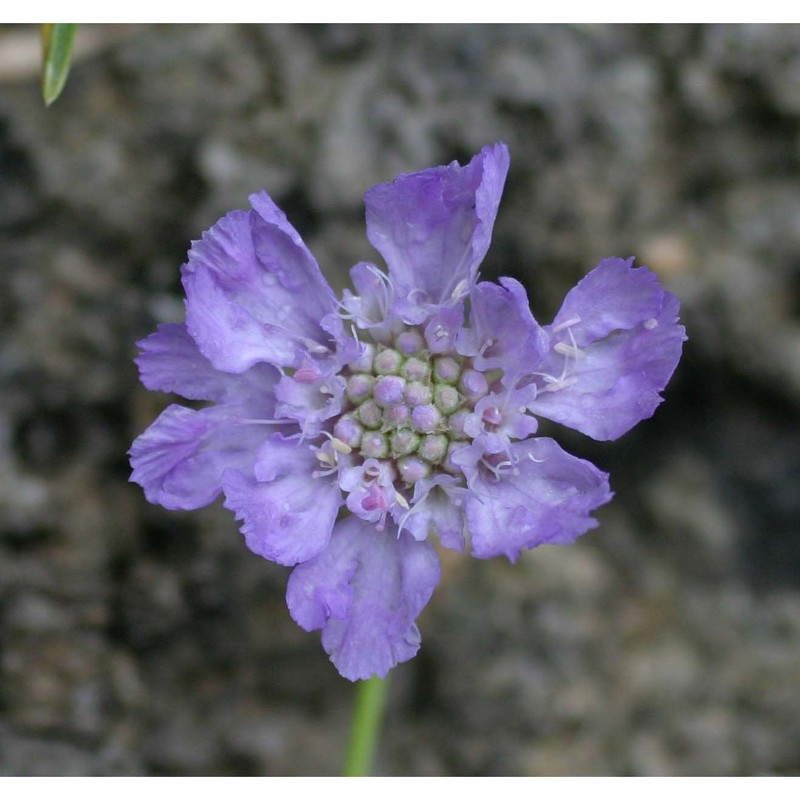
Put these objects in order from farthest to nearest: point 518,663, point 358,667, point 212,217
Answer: point 518,663, point 212,217, point 358,667

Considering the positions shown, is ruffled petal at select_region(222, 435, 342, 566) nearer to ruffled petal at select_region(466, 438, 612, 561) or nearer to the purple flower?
the purple flower

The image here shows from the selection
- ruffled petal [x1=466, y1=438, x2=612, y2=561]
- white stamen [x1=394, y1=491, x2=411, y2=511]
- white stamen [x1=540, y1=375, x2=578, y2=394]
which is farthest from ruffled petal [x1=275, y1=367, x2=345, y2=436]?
white stamen [x1=540, y1=375, x2=578, y2=394]

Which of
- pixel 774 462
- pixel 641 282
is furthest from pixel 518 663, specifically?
pixel 641 282

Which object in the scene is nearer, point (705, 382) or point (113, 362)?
point (113, 362)

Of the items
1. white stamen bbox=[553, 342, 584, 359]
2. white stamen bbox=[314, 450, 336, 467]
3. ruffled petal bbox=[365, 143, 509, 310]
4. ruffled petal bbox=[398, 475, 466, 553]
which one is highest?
ruffled petal bbox=[365, 143, 509, 310]

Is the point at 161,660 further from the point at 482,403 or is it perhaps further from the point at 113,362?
the point at 482,403

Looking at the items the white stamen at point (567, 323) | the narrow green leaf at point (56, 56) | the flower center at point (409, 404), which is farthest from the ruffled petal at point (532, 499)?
the narrow green leaf at point (56, 56)

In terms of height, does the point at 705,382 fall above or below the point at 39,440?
above
